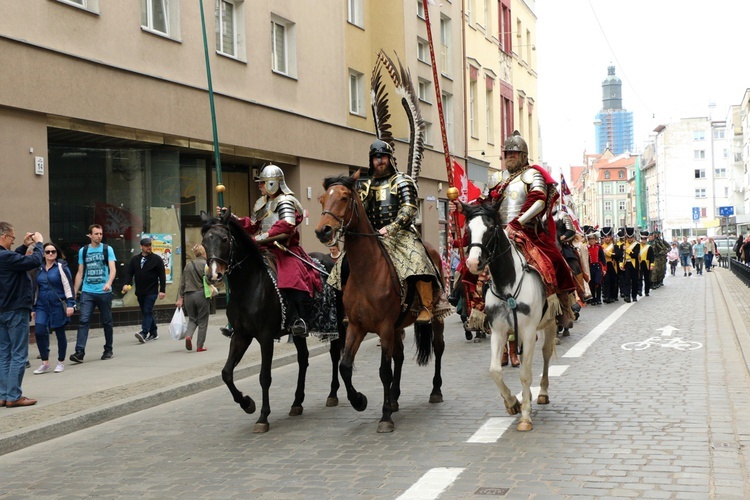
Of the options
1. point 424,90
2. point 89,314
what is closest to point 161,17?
point 89,314

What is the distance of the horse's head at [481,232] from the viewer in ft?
24.4

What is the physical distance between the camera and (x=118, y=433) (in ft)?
28.0

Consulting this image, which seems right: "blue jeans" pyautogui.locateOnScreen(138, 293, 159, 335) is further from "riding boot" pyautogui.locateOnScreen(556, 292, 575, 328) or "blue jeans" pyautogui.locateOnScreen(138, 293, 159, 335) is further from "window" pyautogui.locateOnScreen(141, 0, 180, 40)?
"riding boot" pyautogui.locateOnScreen(556, 292, 575, 328)

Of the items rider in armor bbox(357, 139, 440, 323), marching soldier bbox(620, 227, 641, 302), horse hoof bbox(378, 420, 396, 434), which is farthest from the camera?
marching soldier bbox(620, 227, 641, 302)

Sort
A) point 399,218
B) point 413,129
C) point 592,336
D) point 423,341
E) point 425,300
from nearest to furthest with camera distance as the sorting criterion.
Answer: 1. point 399,218
2. point 425,300
3. point 423,341
4. point 413,129
5. point 592,336

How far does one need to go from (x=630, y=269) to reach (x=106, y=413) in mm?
19166

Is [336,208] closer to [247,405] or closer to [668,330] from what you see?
[247,405]

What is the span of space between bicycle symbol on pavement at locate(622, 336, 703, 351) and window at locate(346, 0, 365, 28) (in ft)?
55.0

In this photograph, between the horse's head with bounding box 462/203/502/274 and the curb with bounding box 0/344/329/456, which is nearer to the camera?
the horse's head with bounding box 462/203/502/274

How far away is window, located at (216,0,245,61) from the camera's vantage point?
21.2m

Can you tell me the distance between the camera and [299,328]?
345 inches

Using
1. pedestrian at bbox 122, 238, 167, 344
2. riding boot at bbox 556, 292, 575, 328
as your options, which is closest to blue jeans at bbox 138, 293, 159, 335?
pedestrian at bbox 122, 238, 167, 344

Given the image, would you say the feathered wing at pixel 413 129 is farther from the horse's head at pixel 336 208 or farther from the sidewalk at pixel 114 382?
the sidewalk at pixel 114 382

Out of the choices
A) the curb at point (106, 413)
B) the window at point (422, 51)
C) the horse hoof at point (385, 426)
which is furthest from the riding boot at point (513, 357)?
the window at point (422, 51)
